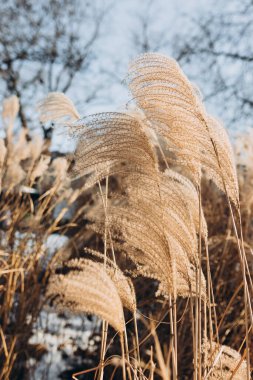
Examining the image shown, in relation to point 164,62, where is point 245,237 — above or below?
above

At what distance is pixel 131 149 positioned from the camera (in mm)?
1431

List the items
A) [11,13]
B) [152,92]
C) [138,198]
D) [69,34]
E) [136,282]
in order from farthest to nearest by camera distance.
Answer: [69,34], [11,13], [136,282], [138,198], [152,92]

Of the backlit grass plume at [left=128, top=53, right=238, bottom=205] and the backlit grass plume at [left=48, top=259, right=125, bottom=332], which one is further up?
the backlit grass plume at [left=128, top=53, right=238, bottom=205]

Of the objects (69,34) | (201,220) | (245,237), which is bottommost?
(201,220)

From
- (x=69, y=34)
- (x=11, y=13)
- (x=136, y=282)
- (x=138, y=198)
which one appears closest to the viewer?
(x=138, y=198)

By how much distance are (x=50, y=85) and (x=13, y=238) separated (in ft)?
48.5

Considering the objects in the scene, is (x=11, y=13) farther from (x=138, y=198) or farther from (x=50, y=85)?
(x=138, y=198)

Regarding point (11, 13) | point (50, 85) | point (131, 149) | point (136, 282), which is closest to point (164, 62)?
point (131, 149)

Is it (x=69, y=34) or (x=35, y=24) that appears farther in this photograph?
(x=69, y=34)

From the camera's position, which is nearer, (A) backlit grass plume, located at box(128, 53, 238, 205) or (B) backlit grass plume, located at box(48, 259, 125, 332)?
(B) backlit grass plume, located at box(48, 259, 125, 332)

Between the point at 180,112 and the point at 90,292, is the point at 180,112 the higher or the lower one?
the higher one

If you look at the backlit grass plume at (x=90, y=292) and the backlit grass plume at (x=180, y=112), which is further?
the backlit grass plume at (x=180, y=112)

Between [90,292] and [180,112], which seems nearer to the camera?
[90,292]

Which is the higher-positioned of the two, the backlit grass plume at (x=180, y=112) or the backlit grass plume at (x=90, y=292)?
the backlit grass plume at (x=180, y=112)
